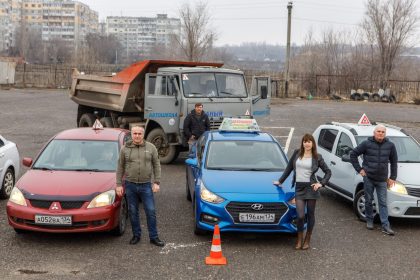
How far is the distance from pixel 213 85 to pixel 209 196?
20.5 feet

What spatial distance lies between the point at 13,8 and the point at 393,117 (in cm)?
16252

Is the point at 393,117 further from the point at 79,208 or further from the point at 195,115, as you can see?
the point at 79,208

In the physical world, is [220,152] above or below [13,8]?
below

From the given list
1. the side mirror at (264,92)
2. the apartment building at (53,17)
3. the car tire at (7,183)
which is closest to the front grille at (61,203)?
the car tire at (7,183)

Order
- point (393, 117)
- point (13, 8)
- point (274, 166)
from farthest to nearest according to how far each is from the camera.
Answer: point (13, 8)
point (393, 117)
point (274, 166)

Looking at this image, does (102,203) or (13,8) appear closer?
(102,203)

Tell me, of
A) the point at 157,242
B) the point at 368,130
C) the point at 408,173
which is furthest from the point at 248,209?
the point at 368,130

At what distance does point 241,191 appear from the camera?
709 centimetres

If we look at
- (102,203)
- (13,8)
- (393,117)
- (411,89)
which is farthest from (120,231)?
(13,8)

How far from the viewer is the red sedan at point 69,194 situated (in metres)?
6.71

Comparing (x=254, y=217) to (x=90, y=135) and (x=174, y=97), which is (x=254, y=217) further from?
(x=174, y=97)

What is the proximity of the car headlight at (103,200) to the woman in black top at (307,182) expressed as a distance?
256 cm

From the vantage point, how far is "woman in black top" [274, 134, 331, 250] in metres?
6.90

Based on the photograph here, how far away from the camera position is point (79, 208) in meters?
6.81
